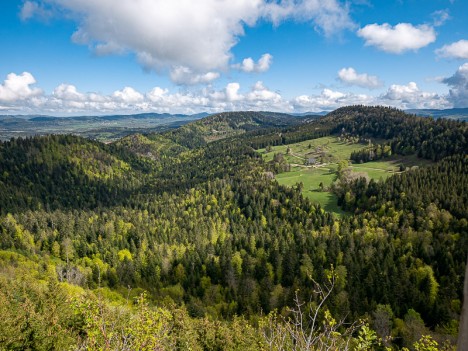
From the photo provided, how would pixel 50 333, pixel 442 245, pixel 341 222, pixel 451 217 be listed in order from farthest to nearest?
pixel 341 222 → pixel 451 217 → pixel 442 245 → pixel 50 333

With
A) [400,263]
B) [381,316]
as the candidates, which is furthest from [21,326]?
[400,263]

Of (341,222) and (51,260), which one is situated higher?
(341,222)

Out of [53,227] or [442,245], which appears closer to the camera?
[442,245]

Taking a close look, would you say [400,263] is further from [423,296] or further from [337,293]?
[337,293]

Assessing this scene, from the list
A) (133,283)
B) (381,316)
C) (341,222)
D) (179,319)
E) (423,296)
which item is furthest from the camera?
(341,222)

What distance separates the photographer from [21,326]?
40375mm

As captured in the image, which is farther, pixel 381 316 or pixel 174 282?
pixel 174 282

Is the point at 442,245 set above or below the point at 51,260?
above

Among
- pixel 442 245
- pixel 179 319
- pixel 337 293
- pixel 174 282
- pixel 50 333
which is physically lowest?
pixel 174 282

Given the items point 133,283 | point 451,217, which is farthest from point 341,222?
point 133,283

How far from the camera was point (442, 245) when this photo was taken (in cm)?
11850

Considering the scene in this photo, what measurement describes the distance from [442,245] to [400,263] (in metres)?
23.3

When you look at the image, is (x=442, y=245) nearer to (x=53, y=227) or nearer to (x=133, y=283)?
(x=133, y=283)

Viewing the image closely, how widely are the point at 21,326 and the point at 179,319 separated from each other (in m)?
25.1
